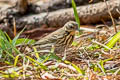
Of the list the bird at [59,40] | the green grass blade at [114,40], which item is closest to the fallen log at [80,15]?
the bird at [59,40]

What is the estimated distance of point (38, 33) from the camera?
22.6 feet

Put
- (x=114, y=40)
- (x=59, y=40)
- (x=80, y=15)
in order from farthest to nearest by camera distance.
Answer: (x=80, y=15) → (x=59, y=40) → (x=114, y=40)

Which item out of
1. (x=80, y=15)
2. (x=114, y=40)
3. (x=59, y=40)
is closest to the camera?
(x=114, y=40)

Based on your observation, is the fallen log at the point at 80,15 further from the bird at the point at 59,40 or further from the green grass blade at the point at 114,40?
the green grass blade at the point at 114,40

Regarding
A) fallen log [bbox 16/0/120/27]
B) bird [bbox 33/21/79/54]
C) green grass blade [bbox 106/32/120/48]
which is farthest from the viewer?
fallen log [bbox 16/0/120/27]

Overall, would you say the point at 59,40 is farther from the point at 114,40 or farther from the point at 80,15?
the point at 80,15

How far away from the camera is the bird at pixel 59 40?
4035 millimetres

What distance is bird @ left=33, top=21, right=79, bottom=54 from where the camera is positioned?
13.2 ft

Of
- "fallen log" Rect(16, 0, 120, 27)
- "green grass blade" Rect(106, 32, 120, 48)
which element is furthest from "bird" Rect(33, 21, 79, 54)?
"fallen log" Rect(16, 0, 120, 27)

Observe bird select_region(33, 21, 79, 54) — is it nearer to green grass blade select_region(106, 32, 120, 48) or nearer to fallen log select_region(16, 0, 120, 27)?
green grass blade select_region(106, 32, 120, 48)

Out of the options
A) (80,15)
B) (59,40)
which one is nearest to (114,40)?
(59,40)

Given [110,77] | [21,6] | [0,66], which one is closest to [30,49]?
[0,66]

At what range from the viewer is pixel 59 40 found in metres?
4.17

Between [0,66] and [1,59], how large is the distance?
0.27 feet
